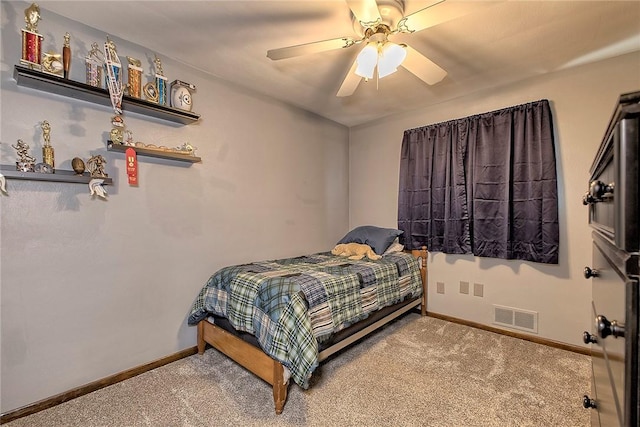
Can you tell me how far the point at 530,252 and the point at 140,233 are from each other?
10.7 feet

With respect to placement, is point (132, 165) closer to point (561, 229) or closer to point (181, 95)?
point (181, 95)

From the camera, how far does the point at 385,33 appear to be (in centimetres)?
171

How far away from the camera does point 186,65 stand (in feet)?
8.06

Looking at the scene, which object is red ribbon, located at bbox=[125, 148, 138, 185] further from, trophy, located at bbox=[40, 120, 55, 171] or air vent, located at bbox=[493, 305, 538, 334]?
air vent, located at bbox=[493, 305, 538, 334]

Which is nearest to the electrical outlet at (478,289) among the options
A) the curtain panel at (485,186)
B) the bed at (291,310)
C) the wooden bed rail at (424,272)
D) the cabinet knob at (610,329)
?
the curtain panel at (485,186)

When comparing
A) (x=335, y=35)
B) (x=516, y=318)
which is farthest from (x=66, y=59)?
(x=516, y=318)

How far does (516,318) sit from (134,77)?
12.5 ft

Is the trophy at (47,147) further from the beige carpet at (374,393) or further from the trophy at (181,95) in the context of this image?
the beige carpet at (374,393)

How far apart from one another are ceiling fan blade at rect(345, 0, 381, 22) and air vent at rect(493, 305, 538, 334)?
109 inches

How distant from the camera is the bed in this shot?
69.7 inches

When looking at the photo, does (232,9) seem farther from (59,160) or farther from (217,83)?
(59,160)

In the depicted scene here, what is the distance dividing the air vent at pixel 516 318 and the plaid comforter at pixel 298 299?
921 millimetres

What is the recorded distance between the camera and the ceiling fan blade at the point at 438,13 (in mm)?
1364

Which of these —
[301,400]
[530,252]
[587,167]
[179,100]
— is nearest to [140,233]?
[179,100]
